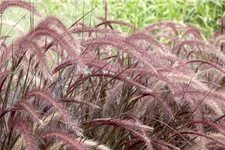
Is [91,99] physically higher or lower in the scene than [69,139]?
lower

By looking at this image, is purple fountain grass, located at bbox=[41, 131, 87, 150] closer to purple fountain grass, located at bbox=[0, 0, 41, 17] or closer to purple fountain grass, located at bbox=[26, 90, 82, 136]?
purple fountain grass, located at bbox=[26, 90, 82, 136]

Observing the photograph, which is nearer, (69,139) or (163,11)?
(69,139)

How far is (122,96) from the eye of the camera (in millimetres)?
2781

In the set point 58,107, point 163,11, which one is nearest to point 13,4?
point 58,107

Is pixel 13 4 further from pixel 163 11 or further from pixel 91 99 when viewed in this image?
pixel 163 11

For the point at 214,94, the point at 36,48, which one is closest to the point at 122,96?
the point at 214,94

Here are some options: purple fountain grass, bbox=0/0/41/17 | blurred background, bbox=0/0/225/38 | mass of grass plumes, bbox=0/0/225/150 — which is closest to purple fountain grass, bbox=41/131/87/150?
mass of grass plumes, bbox=0/0/225/150

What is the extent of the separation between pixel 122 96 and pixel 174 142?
341 millimetres

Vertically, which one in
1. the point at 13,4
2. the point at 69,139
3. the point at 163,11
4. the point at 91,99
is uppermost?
the point at 13,4

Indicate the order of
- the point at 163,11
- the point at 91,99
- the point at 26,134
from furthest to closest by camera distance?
the point at 163,11
the point at 91,99
the point at 26,134

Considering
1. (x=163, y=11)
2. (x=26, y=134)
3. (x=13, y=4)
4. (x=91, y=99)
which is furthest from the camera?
(x=163, y=11)

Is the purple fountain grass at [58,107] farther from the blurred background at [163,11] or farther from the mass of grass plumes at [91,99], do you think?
the blurred background at [163,11]

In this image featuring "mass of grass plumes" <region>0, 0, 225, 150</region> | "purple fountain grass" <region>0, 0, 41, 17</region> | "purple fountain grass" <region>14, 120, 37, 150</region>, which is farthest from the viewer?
"purple fountain grass" <region>0, 0, 41, 17</region>

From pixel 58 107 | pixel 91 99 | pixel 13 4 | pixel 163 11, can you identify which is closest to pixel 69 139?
pixel 58 107
